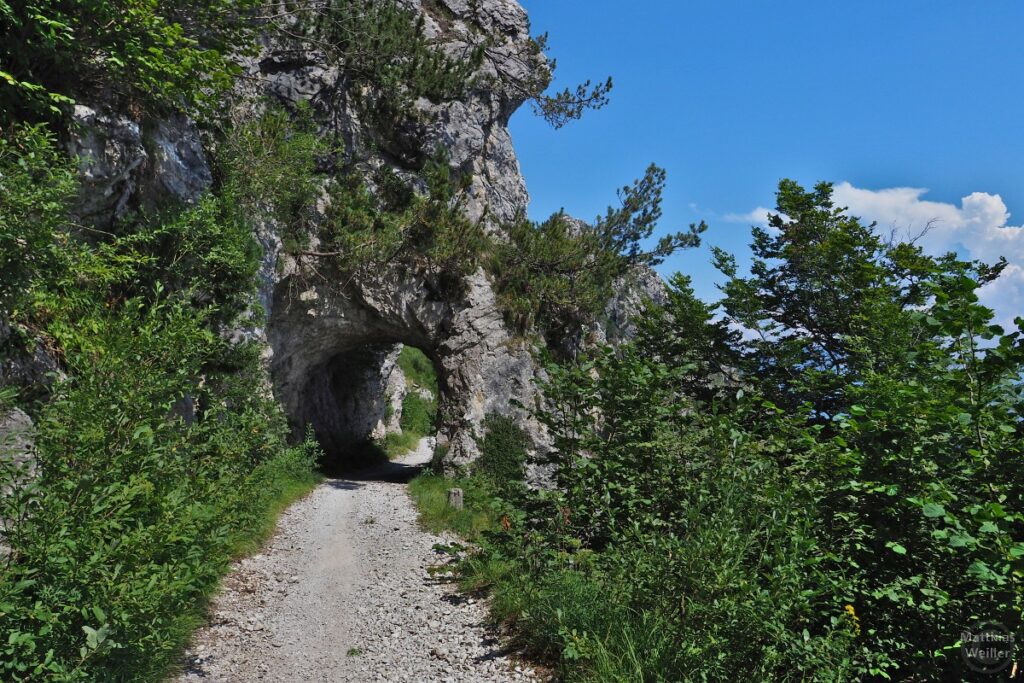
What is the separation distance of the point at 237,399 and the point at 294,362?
8.67 metres

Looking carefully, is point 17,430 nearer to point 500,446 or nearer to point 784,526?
point 784,526

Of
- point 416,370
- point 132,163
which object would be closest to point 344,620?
point 132,163

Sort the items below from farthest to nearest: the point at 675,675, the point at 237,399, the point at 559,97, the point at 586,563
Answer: the point at 559,97 < the point at 237,399 < the point at 586,563 < the point at 675,675

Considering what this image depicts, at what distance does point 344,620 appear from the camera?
738 centimetres

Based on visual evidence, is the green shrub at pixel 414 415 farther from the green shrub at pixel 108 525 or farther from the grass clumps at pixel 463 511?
the green shrub at pixel 108 525

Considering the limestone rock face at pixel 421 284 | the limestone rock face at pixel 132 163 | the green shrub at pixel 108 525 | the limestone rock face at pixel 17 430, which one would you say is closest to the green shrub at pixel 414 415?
the limestone rock face at pixel 421 284

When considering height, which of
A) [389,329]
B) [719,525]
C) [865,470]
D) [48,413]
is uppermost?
[389,329]

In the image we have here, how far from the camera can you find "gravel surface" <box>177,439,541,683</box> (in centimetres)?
595

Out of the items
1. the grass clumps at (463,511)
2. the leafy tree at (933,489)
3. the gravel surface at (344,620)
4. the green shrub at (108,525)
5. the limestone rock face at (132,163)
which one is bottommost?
the gravel surface at (344,620)

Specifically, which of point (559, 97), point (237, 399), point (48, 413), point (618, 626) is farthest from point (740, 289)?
point (559, 97)

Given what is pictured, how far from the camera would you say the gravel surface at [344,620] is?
5945 millimetres

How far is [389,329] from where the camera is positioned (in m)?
21.4

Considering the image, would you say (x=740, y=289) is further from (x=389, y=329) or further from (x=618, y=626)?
(x=389, y=329)

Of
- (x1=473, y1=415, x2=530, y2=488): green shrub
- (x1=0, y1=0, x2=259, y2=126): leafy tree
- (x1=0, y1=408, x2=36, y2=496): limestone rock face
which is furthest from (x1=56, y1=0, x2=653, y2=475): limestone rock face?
(x1=0, y1=408, x2=36, y2=496): limestone rock face
